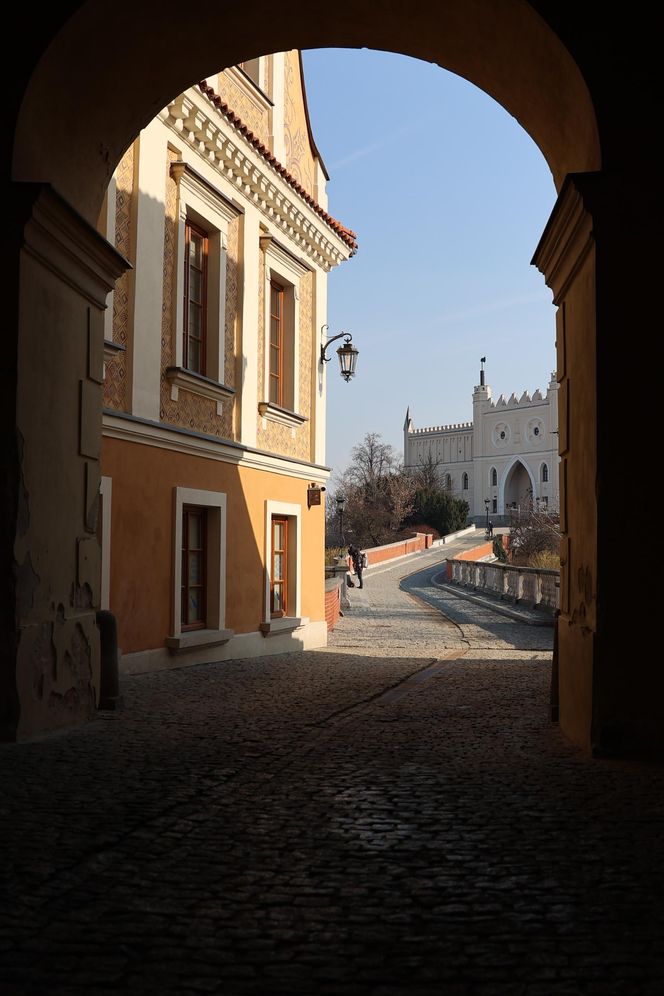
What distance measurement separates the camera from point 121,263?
7.27 m

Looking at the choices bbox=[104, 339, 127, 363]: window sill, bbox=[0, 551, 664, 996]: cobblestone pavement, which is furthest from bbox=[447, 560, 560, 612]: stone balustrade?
bbox=[0, 551, 664, 996]: cobblestone pavement

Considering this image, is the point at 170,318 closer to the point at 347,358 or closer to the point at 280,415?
the point at 280,415

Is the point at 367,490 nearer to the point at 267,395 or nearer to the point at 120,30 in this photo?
the point at 267,395

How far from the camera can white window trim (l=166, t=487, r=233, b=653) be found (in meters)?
11.1

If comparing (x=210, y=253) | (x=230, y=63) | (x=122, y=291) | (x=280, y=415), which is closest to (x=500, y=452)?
(x=280, y=415)

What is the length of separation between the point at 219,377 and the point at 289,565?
3878 millimetres

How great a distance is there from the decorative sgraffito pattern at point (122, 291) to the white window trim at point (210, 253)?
1036mm

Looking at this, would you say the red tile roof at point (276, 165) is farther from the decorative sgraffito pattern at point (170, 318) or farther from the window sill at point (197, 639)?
the window sill at point (197, 639)

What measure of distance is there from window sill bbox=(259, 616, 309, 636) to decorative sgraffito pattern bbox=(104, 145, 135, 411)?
4.69m

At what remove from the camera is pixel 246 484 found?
13.3 m

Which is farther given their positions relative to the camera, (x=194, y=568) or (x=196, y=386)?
(x=194, y=568)

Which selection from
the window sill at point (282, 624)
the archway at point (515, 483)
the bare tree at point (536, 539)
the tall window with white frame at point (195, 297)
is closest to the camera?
the tall window with white frame at point (195, 297)

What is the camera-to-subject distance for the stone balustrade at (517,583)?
20.4 m

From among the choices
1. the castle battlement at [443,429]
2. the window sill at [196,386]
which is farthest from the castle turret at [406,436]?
the window sill at [196,386]
